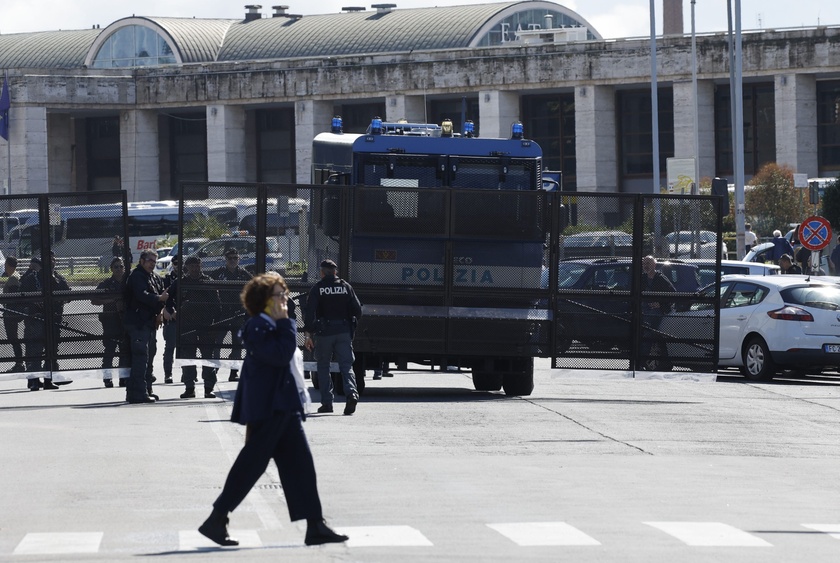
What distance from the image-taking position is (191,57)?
294ft

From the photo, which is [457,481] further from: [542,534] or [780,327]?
[780,327]

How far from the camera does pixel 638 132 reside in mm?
78000

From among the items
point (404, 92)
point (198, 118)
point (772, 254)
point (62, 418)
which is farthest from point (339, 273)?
point (198, 118)

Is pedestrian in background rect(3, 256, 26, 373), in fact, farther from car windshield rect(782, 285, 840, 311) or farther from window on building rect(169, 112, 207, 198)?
window on building rect(169, 112, 207, 198)

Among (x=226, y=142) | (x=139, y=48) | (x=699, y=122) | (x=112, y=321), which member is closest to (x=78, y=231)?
(x=112, y=321)

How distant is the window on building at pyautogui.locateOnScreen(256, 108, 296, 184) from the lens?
87.4 m

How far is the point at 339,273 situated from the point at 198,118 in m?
70.1

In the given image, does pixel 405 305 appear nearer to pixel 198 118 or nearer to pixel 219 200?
pixel 219 200

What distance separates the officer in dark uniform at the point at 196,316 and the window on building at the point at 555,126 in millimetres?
58898

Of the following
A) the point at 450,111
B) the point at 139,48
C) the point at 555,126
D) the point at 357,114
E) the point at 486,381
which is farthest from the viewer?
the point at 139,48

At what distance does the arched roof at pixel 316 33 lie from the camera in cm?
8694

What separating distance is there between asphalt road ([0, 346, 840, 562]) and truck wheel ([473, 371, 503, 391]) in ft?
3.44

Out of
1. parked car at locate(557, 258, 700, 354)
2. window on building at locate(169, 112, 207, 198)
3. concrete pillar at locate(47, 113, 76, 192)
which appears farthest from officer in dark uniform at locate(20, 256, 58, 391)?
window on building at locate(169, 112, 207, 198)

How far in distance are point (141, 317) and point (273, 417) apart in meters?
10.8
